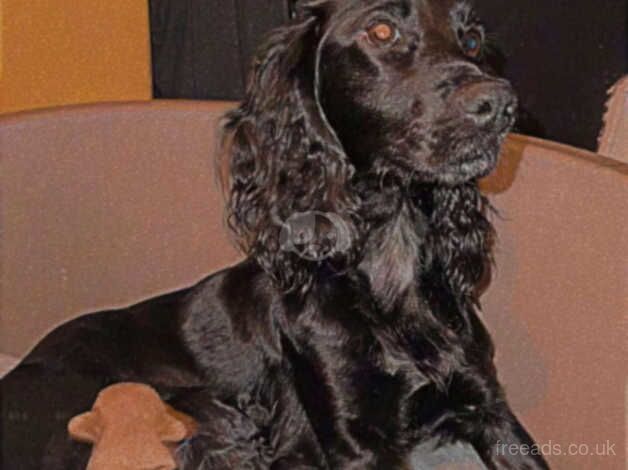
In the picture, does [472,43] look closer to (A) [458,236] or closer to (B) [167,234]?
(A) [458,236]

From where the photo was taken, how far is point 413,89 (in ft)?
5.57

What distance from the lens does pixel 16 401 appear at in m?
1.96

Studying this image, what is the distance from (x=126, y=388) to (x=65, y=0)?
113cm

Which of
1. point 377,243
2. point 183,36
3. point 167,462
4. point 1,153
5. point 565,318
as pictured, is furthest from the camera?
point 183,36

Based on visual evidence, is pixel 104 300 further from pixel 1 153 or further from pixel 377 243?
pixel 377 243

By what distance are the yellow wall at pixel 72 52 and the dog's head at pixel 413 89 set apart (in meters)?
1.01

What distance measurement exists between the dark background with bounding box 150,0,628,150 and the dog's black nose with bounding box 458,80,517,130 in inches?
41.2

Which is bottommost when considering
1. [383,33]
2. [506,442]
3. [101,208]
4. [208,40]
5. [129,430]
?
[506,442]

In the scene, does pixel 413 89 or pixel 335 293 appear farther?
pixel 335 293

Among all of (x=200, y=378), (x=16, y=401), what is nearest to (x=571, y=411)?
(x=200, y=378)

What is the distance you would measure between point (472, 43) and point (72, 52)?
1.18 meters

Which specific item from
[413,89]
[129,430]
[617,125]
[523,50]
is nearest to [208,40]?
[523,50]

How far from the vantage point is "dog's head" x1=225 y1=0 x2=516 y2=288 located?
1.68m

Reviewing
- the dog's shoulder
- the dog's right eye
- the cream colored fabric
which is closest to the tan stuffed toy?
the dog's shoulder
